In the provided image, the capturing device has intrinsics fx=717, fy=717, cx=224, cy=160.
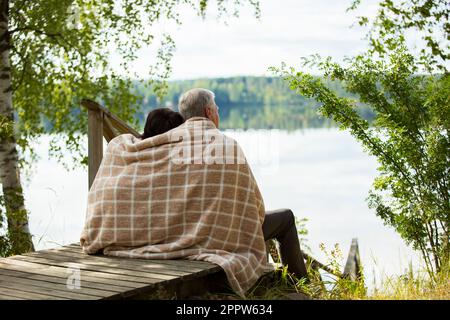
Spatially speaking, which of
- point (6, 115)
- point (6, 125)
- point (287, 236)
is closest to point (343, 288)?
point (287, 236)

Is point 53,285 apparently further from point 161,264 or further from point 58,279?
point 161,264

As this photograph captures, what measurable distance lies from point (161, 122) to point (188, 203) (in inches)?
22.3

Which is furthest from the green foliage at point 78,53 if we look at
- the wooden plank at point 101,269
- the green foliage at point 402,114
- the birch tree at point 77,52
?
the wooden plank at point 101,269

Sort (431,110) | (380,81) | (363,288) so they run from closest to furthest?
(363,288) < (431,110) < (380,81)

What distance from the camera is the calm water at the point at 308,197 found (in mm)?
6168

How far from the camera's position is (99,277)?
142 inches

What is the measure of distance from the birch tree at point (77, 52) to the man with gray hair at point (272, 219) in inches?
162

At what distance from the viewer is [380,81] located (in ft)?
18.7

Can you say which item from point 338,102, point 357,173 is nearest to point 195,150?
point 338,102

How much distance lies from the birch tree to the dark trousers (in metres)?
4.33

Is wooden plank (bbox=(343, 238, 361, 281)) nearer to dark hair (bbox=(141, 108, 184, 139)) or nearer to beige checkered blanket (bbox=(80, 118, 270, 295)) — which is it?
beige checkered blanket (bbox=(80, 118, 270, 295))

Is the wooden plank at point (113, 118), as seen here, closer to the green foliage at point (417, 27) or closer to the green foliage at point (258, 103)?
the green foliage at point (417, 27)

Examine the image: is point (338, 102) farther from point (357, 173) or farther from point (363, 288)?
point (357, 173)
